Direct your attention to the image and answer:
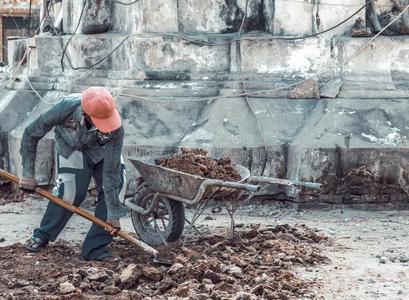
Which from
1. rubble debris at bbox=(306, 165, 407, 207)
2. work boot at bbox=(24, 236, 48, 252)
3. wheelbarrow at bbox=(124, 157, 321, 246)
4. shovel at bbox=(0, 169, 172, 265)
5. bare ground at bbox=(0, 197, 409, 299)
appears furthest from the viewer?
rubble debris at bbox=(306, 165, 407, 207)

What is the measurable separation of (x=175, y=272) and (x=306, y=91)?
163 inches

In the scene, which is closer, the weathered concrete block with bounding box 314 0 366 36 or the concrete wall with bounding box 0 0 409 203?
the concrete wall with bounding box 0 0 409 203

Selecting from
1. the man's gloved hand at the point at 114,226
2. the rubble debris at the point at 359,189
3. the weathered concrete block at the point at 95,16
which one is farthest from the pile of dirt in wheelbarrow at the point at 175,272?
the weathered concrete block at the point at 95,16

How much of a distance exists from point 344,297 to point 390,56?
468 centimetres

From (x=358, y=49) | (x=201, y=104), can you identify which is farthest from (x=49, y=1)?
(x=358, y=49)

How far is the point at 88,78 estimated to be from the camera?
1128 centimetres

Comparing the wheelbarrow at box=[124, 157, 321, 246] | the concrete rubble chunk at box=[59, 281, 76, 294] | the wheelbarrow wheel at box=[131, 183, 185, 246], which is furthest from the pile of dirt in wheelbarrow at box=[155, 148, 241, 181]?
the concrete rubble chunk at box=[59, 281, 76, 294]

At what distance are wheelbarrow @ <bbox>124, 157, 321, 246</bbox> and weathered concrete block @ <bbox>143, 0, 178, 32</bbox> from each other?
2902 mm

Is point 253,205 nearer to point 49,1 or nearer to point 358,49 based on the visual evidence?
point 358,49

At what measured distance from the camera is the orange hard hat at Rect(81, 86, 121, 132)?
717 centimetres

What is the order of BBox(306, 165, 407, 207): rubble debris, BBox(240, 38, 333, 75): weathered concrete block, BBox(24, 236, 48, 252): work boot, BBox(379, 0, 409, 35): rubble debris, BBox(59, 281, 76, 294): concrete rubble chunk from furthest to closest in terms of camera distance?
BBox(379, 0, 409, 35): rubble debris < BBox(240, 38, 333, 75): weathered concrete block < BBox(306, 165, 407, 207): rubble debris < BBox(24, 236, 48, 252): work boot < BBox(59, 281, 76, 294): concrete rubble chunk

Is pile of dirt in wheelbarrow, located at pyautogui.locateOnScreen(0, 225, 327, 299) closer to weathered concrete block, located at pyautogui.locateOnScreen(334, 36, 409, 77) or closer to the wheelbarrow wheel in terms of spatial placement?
the wheelbarrow wheel

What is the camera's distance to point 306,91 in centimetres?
1058

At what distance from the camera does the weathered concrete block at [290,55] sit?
10.8 meters
